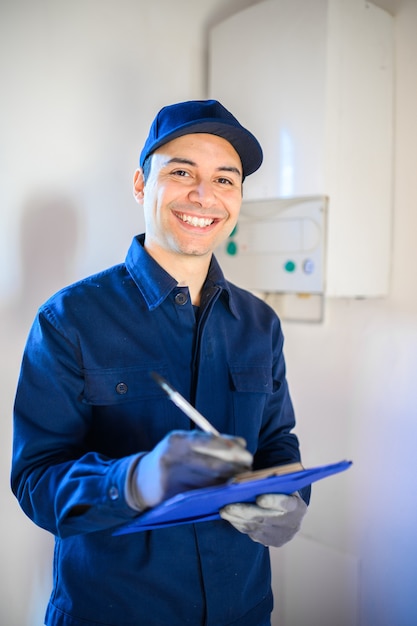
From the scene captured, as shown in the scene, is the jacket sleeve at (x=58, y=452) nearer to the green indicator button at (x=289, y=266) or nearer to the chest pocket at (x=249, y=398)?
the chest pocket at (x=249, y=398)

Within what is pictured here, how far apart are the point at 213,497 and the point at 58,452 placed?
1.04 ft

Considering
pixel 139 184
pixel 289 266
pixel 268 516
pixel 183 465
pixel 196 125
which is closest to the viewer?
pixel 183 465

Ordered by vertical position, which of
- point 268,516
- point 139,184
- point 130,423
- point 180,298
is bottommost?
point 268,516

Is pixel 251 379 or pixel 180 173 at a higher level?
pixel 180 173

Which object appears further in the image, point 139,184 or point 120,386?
point 139,184

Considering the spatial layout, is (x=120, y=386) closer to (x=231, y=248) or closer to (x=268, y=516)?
(x=268, y=516)

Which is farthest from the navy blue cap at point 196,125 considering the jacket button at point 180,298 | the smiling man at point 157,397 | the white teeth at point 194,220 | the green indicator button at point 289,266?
the green indicator button at point 289,266

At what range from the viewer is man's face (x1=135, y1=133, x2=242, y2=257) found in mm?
1048

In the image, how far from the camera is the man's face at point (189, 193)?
1.05m

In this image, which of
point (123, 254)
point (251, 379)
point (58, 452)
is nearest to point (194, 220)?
point (251, 379)

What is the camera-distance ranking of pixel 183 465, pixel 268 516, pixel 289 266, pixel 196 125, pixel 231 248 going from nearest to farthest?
pixel 183 465
pixel 268 516
pixel 196 125
pixel 289 266
pixel 231 248

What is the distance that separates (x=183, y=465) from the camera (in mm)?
740

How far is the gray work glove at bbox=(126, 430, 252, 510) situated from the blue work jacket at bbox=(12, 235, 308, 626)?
0.08 m

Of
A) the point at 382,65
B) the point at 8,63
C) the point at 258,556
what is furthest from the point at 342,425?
the point at 8,63
